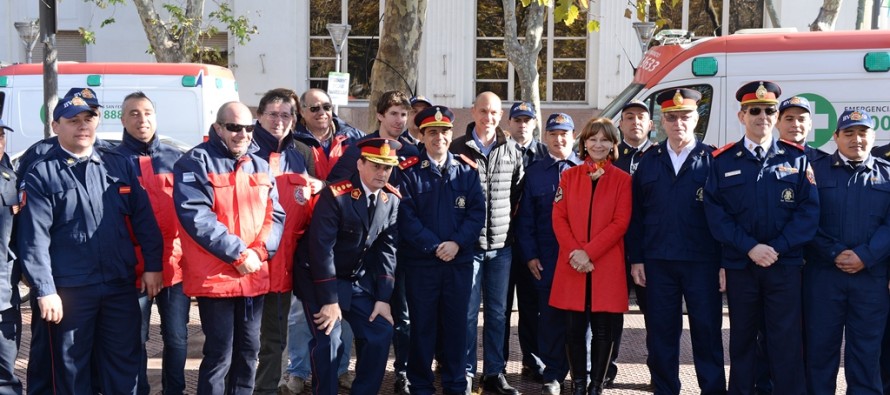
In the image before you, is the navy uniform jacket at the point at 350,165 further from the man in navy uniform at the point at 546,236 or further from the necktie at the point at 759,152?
the necktie at the point at 759,152

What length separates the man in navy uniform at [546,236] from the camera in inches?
248

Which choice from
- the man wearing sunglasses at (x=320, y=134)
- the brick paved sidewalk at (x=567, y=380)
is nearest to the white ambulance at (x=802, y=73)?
the brick paved sidewalk at (x=567, y=380)

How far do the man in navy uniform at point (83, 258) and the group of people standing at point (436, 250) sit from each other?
1 cm

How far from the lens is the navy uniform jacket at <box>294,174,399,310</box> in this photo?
528cm

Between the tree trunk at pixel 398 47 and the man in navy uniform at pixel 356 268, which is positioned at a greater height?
the tree trunk at pixel 398 47

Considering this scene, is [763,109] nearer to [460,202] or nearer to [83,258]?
[460,202]

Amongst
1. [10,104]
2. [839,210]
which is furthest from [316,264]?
[10,104]

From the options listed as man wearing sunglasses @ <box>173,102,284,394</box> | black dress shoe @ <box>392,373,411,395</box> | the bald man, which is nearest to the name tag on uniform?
the bald man

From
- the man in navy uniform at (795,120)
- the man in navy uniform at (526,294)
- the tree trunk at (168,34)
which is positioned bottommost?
the man in navy uniform at (526,294)

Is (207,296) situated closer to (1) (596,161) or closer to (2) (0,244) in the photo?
(2) (0,244)

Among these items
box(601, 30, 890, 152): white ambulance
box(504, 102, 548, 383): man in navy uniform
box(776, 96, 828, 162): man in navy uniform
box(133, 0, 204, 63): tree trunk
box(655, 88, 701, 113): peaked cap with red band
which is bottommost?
box(504, 102, 548, 383): man in navy uniform

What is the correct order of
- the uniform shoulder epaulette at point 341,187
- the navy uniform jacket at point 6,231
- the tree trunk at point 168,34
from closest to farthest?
the navy uniform jacket at point 6,231 → the uniform shoulder epaulette at point 341,187 → the tree trunk at point 168,34

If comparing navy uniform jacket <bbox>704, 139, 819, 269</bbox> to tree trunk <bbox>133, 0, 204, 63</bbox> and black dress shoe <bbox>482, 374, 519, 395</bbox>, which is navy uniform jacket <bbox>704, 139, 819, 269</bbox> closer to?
black dress shoe <bbox>482, 374, 519, 395</bbox>

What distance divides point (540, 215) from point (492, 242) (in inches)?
15.6
